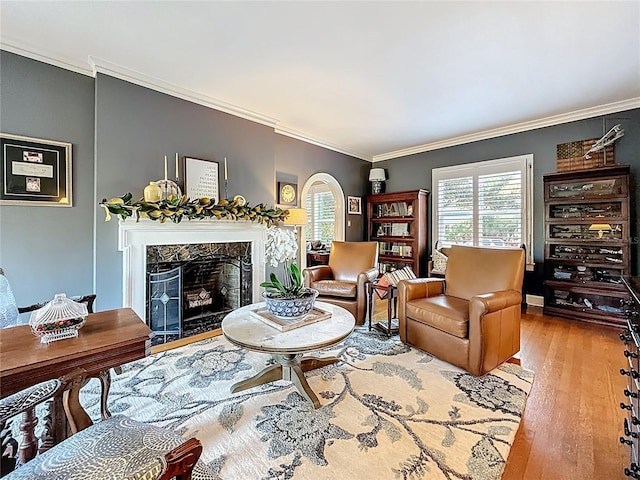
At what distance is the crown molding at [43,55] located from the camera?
2400 mm

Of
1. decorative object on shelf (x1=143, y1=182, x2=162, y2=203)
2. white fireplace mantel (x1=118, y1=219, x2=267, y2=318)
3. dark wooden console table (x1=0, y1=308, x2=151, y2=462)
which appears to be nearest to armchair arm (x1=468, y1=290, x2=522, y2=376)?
dark wooden console table (x1=0, y1=308, x2=151, y2=462)

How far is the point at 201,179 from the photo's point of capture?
3402mm

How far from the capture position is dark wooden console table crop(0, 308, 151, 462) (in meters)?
1.00

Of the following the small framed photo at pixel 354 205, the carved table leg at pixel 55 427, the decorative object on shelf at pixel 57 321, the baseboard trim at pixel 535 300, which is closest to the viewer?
the decorative object on shelf at pixel 57 321

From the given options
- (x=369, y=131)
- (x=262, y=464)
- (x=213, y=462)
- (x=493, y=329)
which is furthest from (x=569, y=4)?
(x=213, y=462)

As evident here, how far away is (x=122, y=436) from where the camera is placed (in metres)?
0.92

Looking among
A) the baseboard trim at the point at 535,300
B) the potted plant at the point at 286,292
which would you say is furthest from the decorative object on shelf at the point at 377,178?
the potted plant at the point at 286,292

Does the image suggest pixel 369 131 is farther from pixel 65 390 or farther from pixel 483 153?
pixel 65 390

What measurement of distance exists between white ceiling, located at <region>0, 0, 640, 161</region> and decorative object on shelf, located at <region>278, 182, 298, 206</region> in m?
1.04

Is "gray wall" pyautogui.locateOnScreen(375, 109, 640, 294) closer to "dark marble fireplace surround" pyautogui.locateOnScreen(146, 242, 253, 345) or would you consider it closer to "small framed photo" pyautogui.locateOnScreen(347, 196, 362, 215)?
"small framed photo" pyautogui.locateOnScreen(347, 196, 362, 215)

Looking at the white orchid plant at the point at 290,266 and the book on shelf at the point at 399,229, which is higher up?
the book on shelf at the point at 399,229

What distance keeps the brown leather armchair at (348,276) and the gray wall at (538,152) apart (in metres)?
2.32

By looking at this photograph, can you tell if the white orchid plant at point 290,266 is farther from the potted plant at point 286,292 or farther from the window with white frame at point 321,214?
the window with white frame at point 321,214

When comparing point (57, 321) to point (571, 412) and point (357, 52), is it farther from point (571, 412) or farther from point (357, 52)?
point (571, 412)
